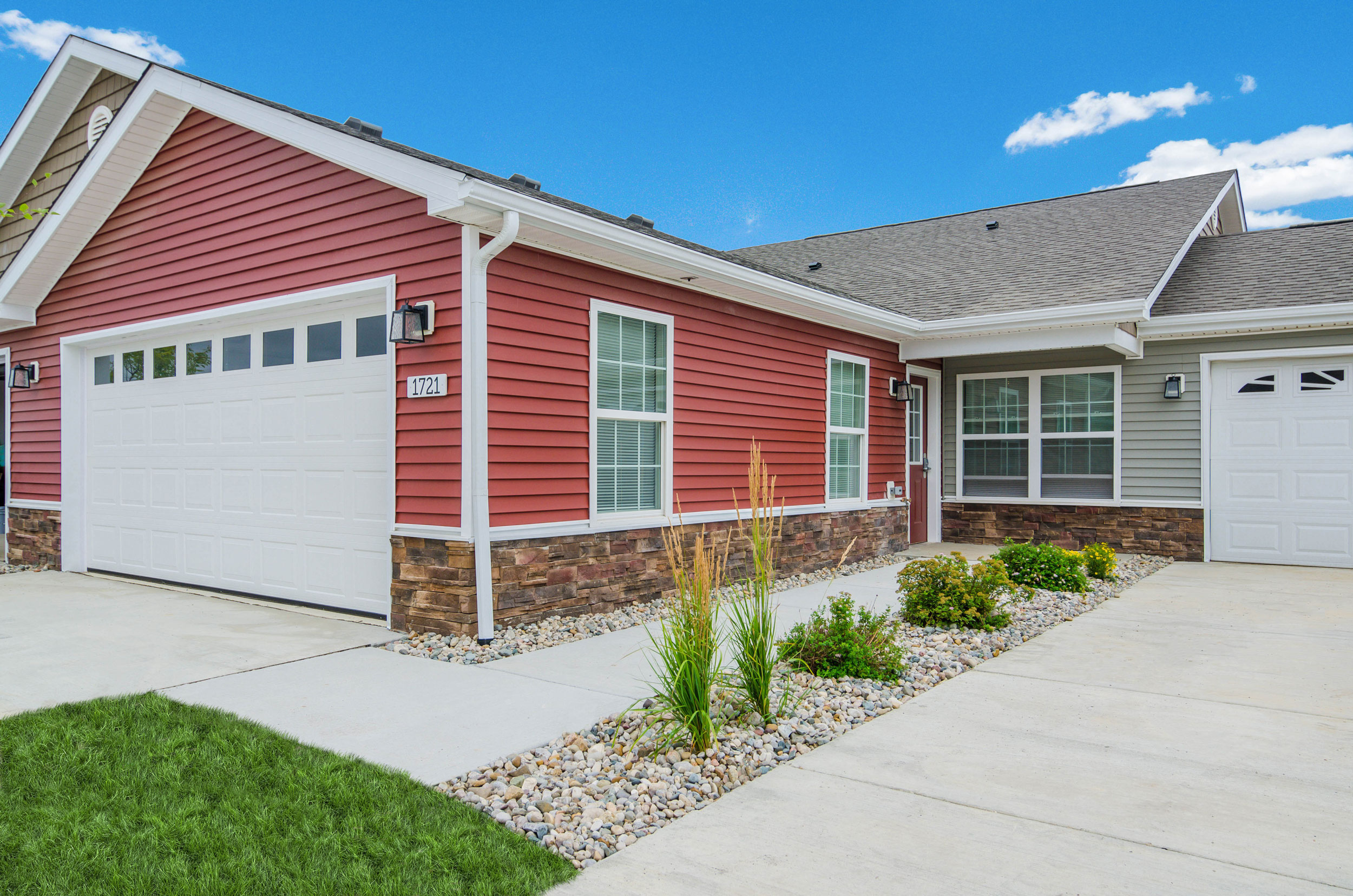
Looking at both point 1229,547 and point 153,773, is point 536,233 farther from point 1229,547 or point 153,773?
point 1229,547

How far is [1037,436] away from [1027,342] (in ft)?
4.83

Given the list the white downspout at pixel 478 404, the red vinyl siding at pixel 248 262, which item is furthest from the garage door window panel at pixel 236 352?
the white downspout at pixel 478 404

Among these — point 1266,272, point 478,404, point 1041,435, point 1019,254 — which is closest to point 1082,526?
point 1041,435

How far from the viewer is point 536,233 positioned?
525cm

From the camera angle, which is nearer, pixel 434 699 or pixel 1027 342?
pixel 434 699

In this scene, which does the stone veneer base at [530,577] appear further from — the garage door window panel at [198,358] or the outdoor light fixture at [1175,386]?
the outdoor light fixture at [1175,386]

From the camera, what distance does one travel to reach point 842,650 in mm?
4426

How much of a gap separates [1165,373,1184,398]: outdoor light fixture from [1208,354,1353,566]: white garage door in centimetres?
31

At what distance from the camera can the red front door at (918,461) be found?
10164 millimetres

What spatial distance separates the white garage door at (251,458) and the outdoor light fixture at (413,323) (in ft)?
1.64

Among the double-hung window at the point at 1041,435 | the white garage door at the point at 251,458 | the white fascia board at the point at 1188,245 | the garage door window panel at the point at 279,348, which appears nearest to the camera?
the white garage door at the point at 251,458

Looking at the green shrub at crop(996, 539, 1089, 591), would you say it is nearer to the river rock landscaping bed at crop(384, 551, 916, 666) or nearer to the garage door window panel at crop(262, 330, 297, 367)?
the river rock landscaping bed at crop(384, 551, 916, 666)

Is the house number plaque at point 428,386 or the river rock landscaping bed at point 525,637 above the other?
the house number plaque at point 428,386

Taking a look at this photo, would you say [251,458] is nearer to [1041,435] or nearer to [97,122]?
[97,122]
